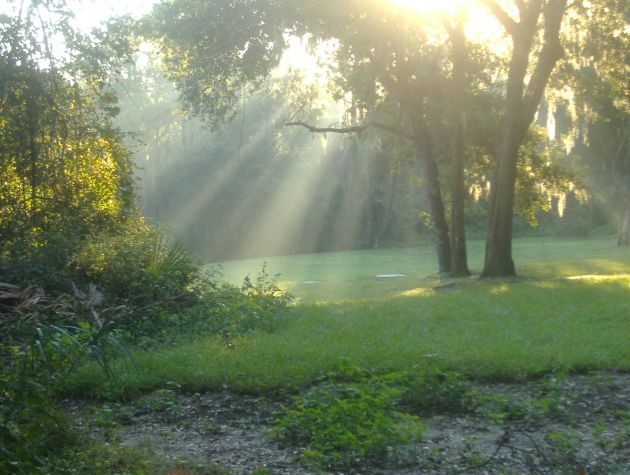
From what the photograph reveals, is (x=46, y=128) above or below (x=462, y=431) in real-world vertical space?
above

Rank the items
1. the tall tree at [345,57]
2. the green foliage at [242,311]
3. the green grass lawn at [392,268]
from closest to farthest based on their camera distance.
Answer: the green foliage at [242,311]
the tall tree at [345,57]
the green grass lawn at [392,268]

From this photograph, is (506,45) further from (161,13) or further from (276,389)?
(276,389)

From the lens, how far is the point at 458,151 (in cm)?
2306

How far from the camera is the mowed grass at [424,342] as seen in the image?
372 inches

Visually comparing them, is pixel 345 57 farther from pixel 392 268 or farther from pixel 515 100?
pixel 392 268

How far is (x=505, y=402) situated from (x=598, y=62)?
1721 cm

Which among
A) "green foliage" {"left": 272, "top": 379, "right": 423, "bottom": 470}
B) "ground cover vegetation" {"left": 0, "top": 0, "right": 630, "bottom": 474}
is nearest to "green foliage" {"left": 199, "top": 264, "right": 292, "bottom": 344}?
"ground cover vegetation" {"left": 0, "top": 0, "right": 630, "bottom": 474}

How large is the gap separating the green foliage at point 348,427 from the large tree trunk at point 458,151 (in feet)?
50.6

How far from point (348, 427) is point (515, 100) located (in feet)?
48.8

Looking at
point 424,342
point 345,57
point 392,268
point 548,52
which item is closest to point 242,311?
point 424,342

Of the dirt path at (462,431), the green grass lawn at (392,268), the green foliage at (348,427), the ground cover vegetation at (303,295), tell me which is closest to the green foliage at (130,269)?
the ground cover vegetation at (303,295)

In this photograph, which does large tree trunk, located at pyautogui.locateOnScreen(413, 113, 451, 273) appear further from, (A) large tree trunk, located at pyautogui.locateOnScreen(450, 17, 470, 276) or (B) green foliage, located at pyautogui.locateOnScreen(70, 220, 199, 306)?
(B) green foliage, located at pyautogui.locateOnScreen(70, 220, 199, 306)

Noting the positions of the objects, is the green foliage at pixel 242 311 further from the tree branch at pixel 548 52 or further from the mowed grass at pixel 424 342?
the tree branch at pixel 548 52

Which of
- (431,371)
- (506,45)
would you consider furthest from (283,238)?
(431,371)
